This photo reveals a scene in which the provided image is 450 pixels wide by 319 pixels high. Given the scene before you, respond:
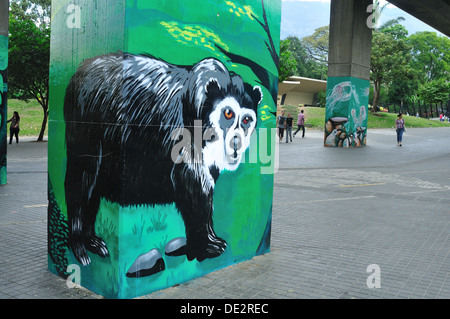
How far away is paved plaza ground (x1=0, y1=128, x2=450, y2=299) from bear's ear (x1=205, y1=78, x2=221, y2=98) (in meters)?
1.95

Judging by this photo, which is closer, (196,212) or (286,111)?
(196,212)

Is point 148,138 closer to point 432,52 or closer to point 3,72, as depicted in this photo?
point 3,72

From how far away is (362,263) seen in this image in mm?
5449

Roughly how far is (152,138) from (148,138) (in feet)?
0.16

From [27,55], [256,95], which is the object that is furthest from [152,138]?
[27,55]

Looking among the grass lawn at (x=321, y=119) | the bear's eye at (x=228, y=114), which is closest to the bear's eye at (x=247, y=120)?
the bear's eye at (x=228, y=114)

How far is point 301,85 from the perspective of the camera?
51.4m

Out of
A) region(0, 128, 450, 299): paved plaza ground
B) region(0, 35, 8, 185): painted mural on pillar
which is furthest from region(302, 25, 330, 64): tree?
region(0, 35, 8, 185): painted mural on pillar

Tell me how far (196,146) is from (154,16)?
1.35m

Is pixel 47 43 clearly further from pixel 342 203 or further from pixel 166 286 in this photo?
pixel 166 286

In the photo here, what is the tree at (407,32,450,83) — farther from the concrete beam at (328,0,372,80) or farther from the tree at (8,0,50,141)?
the tree at (8,0,50,141)

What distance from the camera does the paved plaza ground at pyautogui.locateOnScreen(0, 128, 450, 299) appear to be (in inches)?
179

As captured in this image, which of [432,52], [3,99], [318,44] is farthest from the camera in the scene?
[318,44]

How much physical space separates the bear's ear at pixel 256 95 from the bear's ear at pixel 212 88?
25.1 inches
